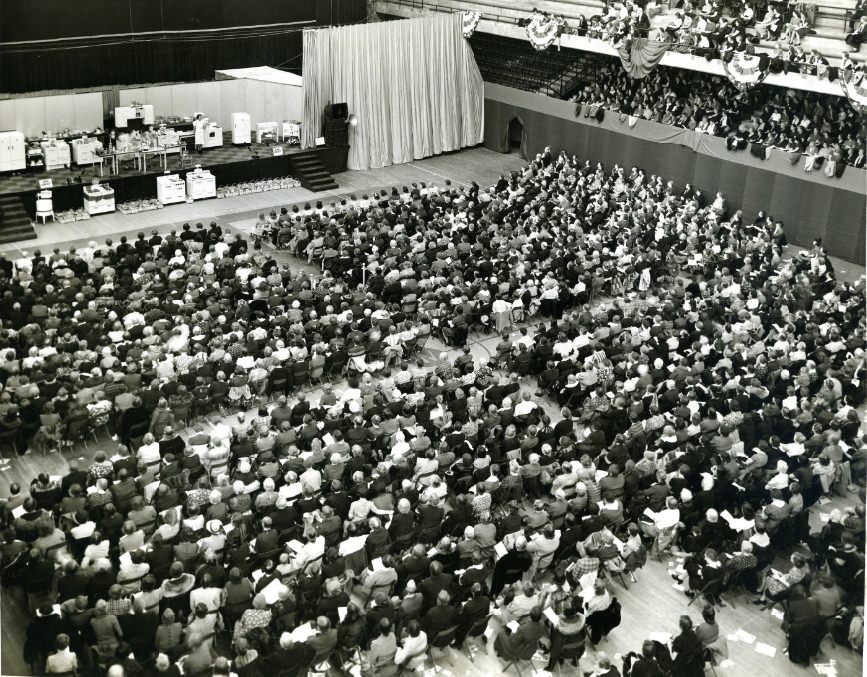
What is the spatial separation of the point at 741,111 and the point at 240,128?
16.8m

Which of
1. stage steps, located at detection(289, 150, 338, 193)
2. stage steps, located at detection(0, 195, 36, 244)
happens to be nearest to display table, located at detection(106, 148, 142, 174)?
stage steps, located at detection(0, 195, 36, 244)

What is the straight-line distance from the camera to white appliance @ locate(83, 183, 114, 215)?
27.3 meters

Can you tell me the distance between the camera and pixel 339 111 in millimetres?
32750

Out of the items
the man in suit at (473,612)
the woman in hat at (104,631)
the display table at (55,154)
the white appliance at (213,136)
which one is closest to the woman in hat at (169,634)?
the woman in hat at (104,631)

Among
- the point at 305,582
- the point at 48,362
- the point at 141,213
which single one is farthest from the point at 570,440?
the point at 141,213

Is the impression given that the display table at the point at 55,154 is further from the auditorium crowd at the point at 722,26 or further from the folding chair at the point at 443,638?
the folding chair at the point at 443,638

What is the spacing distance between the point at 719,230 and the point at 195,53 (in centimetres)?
1955

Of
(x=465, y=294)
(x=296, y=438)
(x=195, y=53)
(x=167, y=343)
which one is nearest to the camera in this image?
(x=296, y=438)

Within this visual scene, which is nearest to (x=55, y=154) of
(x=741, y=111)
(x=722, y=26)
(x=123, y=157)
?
(x=123, y=157)

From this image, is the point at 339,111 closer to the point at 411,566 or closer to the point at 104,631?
the point at 411,566

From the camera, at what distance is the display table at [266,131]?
32.5 m

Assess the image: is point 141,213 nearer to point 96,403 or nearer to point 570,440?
point 96,403

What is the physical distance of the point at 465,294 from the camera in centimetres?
2145

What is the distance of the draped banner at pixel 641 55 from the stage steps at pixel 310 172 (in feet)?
34.6
